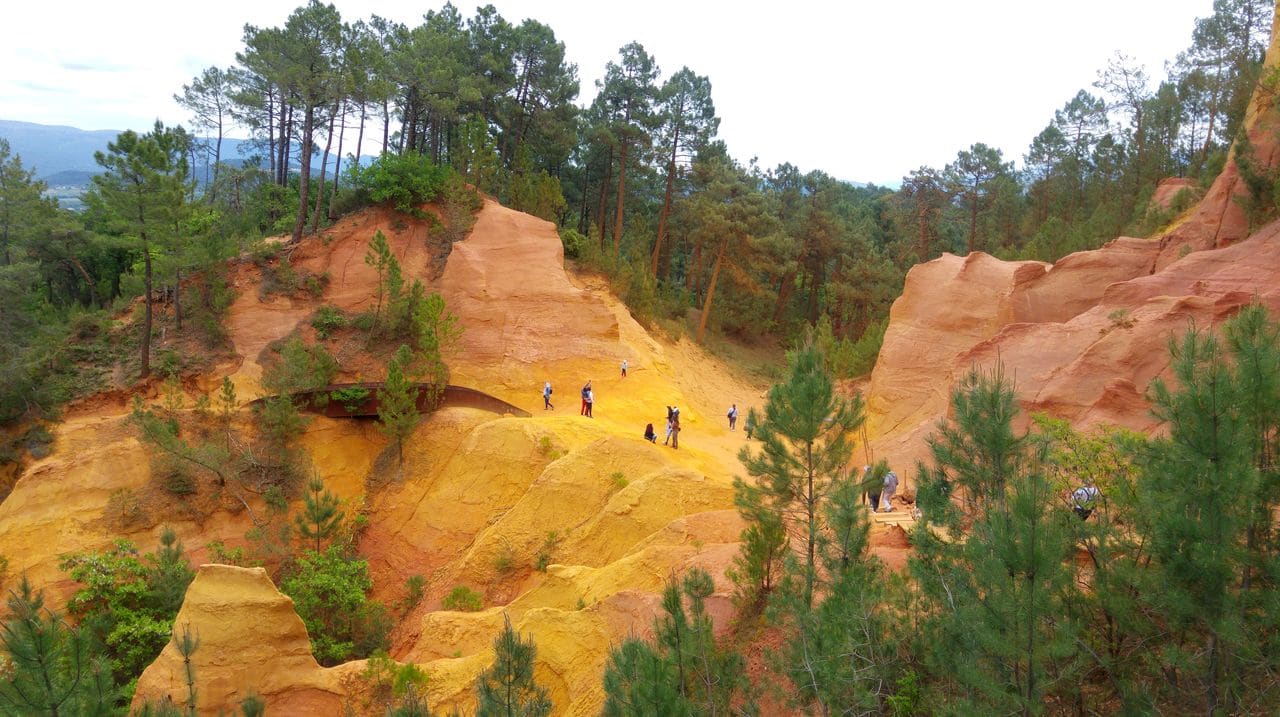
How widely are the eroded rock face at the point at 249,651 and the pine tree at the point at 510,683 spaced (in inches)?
257

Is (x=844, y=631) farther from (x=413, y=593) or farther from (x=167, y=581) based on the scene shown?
(x=167, y=581)

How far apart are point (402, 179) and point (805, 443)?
2750 cm

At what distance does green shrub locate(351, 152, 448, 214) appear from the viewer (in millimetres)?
34000

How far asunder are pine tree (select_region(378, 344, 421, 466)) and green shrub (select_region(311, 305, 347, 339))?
5.94 metres

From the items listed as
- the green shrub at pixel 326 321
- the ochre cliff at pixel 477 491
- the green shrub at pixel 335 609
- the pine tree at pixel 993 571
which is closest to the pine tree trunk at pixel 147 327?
the ochre cliff at pixel 477 491

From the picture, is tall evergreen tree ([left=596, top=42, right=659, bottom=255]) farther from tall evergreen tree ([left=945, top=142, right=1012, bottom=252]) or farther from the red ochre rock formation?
tall evergreen tree ([left=945, top=142, right=1012, bottom=252])

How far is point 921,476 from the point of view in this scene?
422 inches

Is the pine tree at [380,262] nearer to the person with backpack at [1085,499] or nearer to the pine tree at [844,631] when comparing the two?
the pine tree at [844,631]

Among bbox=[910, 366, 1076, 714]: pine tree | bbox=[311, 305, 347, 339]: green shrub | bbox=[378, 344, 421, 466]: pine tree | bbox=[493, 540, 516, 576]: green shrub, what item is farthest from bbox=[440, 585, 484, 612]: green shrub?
bbox=[311, 305, 347, 339]: green shrub

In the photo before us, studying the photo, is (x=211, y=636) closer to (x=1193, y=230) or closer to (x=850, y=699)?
(x=850, y=699)

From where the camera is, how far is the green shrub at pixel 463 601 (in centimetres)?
1892

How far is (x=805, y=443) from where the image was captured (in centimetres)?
1266

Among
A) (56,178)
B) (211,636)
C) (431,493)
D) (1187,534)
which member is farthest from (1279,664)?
(56,178)

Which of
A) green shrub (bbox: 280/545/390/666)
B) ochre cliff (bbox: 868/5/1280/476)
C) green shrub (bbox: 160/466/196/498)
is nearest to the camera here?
ochre cliff (bbox: 868/5/1280/476)
